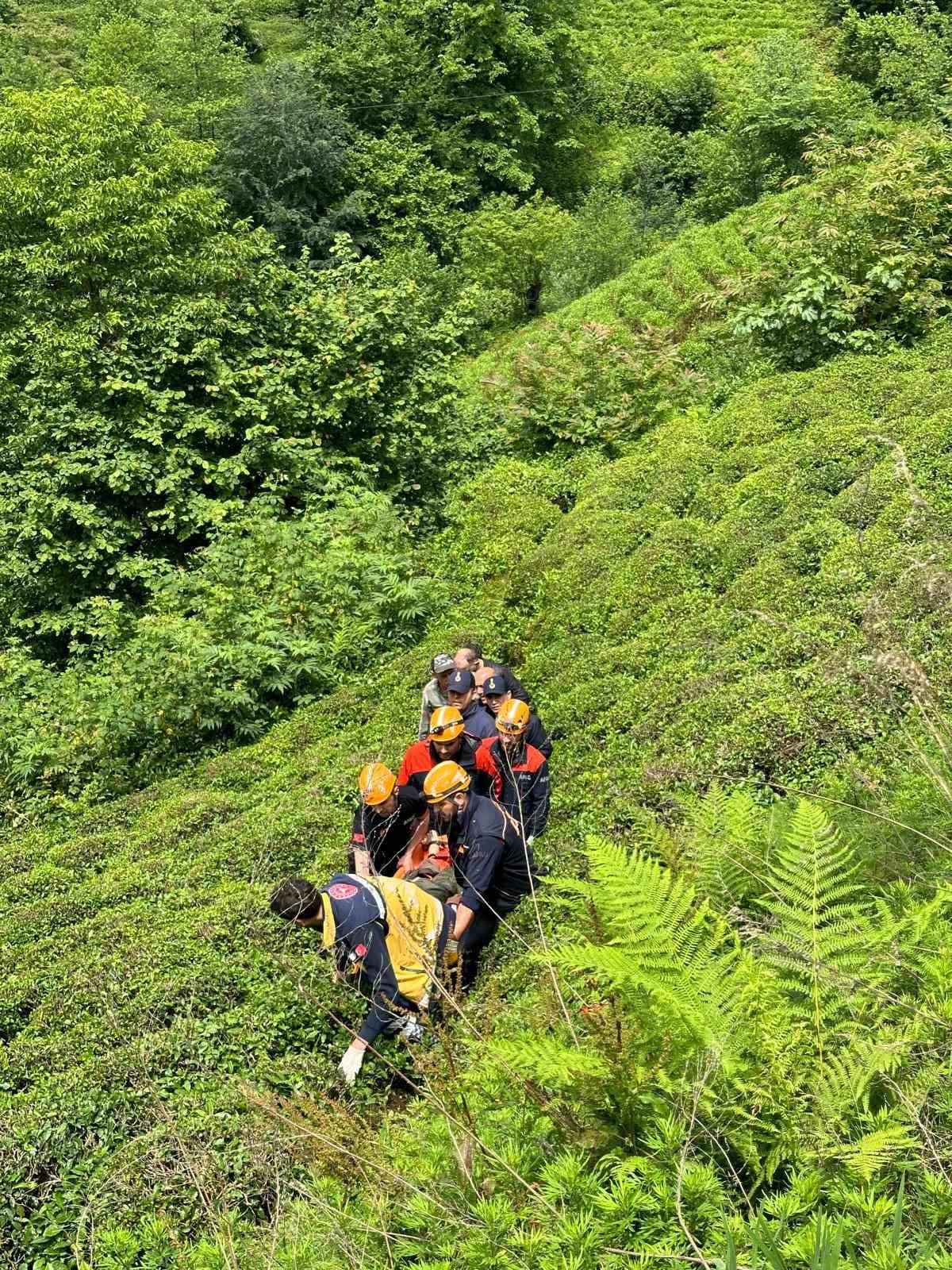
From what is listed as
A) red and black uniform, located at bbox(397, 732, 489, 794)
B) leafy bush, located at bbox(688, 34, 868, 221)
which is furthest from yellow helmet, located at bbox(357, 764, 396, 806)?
leafy bush, located at bbox(688, 34, 868, 221)

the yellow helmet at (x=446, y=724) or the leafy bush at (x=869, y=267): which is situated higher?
the leafy bush at (x=869, y=267)

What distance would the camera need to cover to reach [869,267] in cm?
1138

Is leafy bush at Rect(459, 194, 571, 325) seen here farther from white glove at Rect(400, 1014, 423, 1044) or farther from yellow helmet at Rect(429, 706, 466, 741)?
white glove at Rect(400, 1014, 423, 1044)

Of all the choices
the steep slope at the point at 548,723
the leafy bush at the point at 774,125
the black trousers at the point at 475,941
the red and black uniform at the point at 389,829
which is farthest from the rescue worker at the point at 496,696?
the leafy bush at the point at 774,125

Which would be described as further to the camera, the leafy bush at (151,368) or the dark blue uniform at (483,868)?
the leafy bush at (151,368)

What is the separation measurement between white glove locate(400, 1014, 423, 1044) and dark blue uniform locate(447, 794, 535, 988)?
527 mm

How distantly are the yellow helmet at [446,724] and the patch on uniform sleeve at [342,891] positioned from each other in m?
1.33

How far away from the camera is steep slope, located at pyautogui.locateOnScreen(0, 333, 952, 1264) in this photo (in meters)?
4.58

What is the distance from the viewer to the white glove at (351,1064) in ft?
14.8

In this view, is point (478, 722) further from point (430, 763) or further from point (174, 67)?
point (174, 67)

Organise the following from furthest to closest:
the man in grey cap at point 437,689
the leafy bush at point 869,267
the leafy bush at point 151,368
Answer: the leafy bush at point 151,368 < the leafy bush at point 869,267 < the man in grey cap at point 437,689

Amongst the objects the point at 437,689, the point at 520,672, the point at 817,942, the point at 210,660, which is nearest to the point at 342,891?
the point at 817,942

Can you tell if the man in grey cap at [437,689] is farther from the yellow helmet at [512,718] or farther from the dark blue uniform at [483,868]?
the dark blue uniform at [483,868]

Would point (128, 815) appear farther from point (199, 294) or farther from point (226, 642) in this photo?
point (199, 294)
